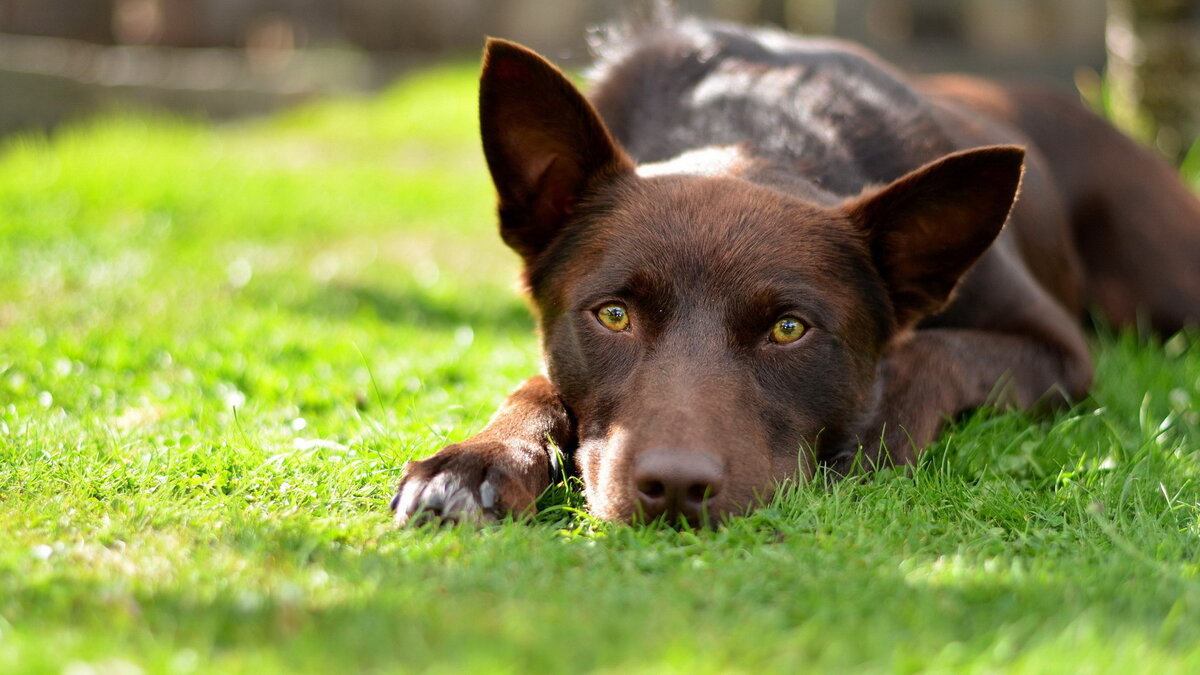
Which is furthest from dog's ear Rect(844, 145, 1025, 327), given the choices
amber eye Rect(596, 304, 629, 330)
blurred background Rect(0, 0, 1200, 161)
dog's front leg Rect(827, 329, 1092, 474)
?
blurred background Rect(0, 0, 1200, 161)

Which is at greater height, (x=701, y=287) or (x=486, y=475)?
(x=701, y=287)

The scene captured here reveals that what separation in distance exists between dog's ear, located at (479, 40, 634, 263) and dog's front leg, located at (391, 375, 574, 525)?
0.63 metres

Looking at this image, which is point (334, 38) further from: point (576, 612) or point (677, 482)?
point (576, 612)

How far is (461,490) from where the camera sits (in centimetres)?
268

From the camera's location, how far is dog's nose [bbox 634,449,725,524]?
8.30 ft

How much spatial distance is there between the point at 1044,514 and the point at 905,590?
73cm

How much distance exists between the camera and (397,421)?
3.51 metres

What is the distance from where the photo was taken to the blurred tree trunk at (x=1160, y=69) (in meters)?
→ 6.40

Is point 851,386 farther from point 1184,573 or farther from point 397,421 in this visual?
point 397,421

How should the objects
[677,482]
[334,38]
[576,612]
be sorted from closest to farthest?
[576,612], [677,482], [334,38]

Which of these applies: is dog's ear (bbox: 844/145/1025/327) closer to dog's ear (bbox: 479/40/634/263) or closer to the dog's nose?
dog's ear (bbox: 479/40/634/263)

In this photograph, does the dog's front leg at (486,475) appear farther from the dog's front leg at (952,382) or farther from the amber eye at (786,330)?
the dog's front leg at (952,382)

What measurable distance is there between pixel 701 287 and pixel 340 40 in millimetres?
8165

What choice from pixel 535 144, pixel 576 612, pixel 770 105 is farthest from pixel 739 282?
pixel 770 105
